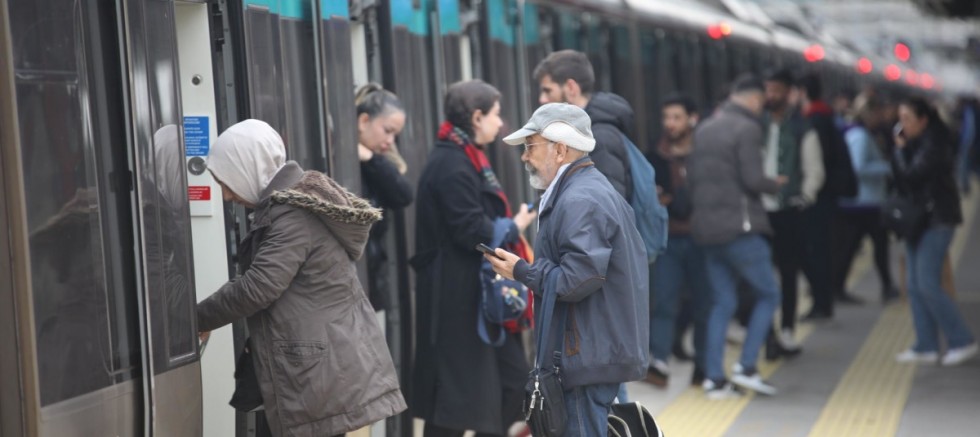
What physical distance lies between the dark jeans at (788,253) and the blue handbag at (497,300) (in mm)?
4425

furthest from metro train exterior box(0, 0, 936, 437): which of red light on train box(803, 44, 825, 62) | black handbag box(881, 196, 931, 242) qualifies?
red light on train box(803, 44, 825, 62)

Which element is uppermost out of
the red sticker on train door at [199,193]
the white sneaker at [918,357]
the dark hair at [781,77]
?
the dark hair at [781,77]

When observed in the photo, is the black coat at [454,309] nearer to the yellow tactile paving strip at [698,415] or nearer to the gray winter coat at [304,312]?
the gray winter coat at [304,312]

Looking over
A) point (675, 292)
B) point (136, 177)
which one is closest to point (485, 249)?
point (136, 177)

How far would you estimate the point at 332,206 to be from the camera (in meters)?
4.63

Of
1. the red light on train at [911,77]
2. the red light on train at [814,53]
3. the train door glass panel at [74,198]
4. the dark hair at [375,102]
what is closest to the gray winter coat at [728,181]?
the dark hair at [375,102]

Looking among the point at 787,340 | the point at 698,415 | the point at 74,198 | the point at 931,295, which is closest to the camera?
the point at 74,198

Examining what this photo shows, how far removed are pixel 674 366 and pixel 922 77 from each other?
49.5 m

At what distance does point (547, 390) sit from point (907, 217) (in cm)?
552

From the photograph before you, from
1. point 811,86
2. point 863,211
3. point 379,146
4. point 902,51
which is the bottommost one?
point 863,211

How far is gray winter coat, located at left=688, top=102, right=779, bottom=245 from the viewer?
8.74 m

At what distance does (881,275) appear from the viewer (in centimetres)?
1360

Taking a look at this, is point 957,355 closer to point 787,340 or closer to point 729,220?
point 787,340

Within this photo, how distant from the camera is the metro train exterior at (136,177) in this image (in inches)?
155
